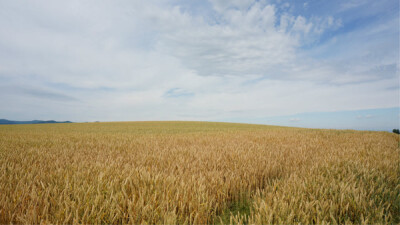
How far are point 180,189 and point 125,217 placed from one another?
24.8 inches

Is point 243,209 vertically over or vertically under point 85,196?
under

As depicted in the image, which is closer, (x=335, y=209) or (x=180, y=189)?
(x=335, y=209)

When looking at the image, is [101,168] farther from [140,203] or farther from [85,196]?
[140,203]

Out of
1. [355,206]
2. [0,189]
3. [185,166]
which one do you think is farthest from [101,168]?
[355,206]

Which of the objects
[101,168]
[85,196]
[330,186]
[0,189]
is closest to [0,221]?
[85,196]

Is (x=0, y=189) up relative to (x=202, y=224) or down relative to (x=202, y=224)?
up

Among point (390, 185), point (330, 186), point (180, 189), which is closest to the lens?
point (180, 189)

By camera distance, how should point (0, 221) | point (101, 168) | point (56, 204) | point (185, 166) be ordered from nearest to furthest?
point (0, 221) < point (56, 204) < point (101, 168) < point (185, 166)

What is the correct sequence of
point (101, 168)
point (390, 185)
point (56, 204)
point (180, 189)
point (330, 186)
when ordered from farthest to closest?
point (101, 168)
point (390, 185)
point (330, 186)
point (180, 189)
point (56, 204)

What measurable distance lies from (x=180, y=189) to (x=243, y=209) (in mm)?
779

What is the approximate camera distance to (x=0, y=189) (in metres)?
2.27

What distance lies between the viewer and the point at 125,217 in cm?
178

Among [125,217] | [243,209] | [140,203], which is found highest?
[140,203]

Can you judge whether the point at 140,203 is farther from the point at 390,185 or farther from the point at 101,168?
the point at 390,185
